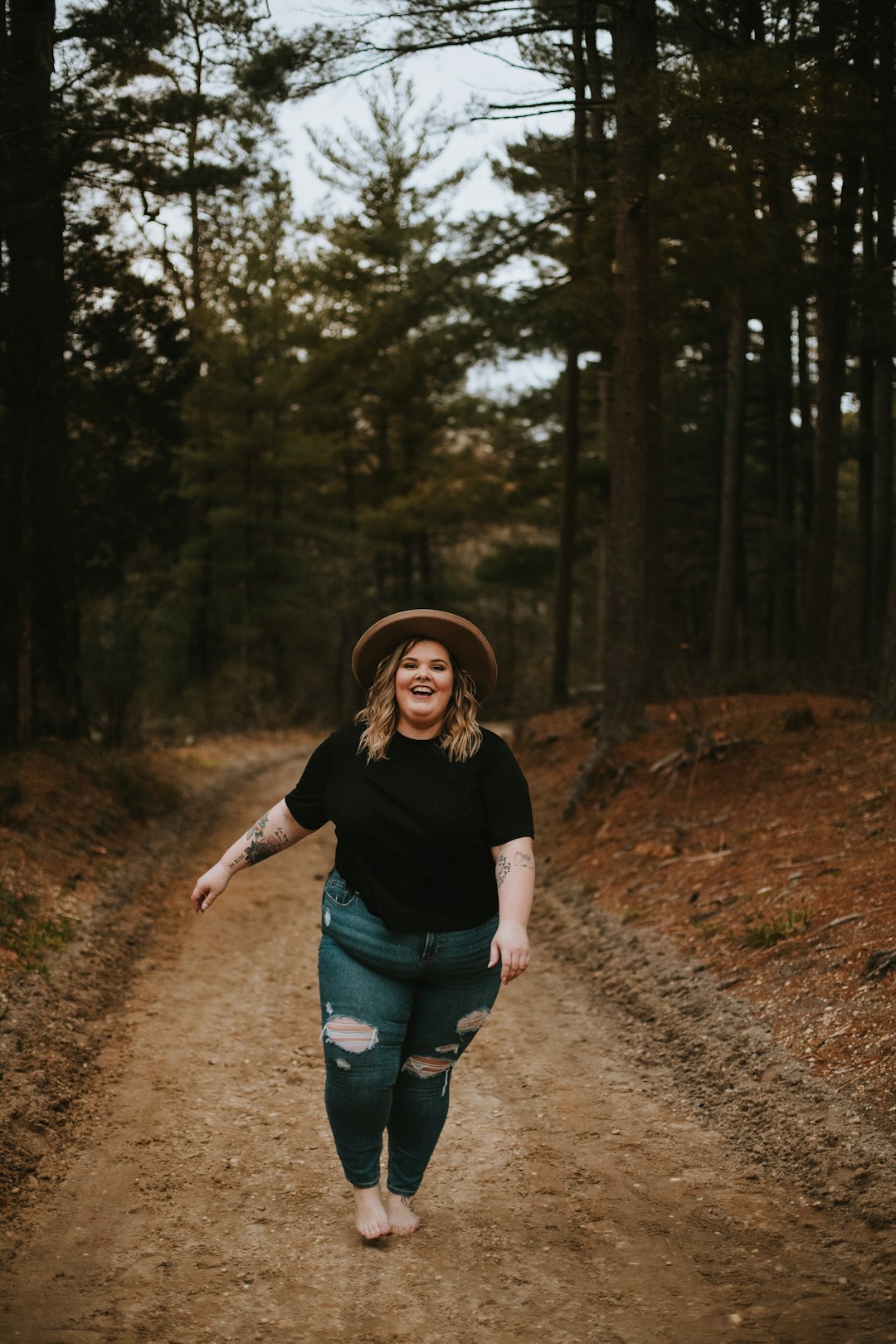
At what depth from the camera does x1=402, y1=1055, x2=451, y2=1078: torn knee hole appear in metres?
3.70

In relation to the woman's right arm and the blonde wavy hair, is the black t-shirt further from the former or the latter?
the woman's right arm

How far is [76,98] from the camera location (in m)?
10.1

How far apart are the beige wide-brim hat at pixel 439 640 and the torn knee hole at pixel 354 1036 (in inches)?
44.2

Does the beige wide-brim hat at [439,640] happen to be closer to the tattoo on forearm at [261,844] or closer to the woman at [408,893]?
the woman at [408,893]

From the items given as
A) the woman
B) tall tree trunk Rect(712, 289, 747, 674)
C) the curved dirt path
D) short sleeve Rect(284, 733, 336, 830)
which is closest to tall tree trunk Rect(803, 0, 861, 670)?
tall tree trunk Rect(712, 289, 747, 674)

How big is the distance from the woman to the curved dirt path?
359mm

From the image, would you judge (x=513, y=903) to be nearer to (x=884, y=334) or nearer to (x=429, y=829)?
(x=429, y=829)

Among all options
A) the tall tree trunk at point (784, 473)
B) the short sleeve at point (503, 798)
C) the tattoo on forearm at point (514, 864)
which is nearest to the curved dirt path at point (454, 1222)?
the tattoo on forearm at point (514, 864)

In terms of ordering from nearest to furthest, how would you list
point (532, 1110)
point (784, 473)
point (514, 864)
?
point (514, 864)
point (532, 1110)
point (784, 473)

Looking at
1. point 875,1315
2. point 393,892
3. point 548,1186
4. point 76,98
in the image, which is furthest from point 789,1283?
point 76,98

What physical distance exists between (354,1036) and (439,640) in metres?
1.30

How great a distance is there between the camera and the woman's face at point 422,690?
367 centimetres

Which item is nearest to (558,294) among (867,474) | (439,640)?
(867,474)

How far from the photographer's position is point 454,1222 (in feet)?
12.7
